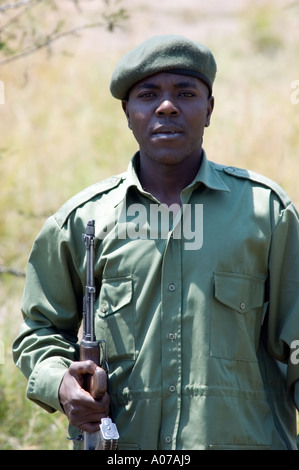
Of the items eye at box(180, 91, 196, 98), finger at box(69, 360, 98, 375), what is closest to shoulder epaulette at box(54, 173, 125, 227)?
eye at box(180, 91, 196, 98)


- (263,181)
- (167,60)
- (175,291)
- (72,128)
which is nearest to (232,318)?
(175,291)

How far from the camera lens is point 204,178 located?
285 centimetres

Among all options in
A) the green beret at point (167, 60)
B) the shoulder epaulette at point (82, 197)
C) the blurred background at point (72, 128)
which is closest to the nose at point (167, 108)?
the green beret at point (167, 60)

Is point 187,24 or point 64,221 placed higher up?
point 187,24

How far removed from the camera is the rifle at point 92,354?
2.61 meters

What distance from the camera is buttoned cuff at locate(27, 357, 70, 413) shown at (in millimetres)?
2783

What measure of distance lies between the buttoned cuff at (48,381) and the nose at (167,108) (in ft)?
2.82

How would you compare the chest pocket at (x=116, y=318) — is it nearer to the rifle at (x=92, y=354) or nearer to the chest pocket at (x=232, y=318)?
the rifle at (x=92, y=354)

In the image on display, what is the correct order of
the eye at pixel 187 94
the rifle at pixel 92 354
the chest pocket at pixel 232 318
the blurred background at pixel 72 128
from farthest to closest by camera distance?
the blurred background at pixel 72 128
the eye at pixel 187 94
the chest pocket at pixel 232 318
the rifle at pixel 92 354

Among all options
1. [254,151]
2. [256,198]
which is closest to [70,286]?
[256,198]

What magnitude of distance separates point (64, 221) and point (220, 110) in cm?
594

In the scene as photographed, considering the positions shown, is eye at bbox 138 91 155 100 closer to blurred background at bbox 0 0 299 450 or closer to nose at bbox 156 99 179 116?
nose at bbox 156 99 179 116

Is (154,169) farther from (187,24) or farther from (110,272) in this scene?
(187,24)
